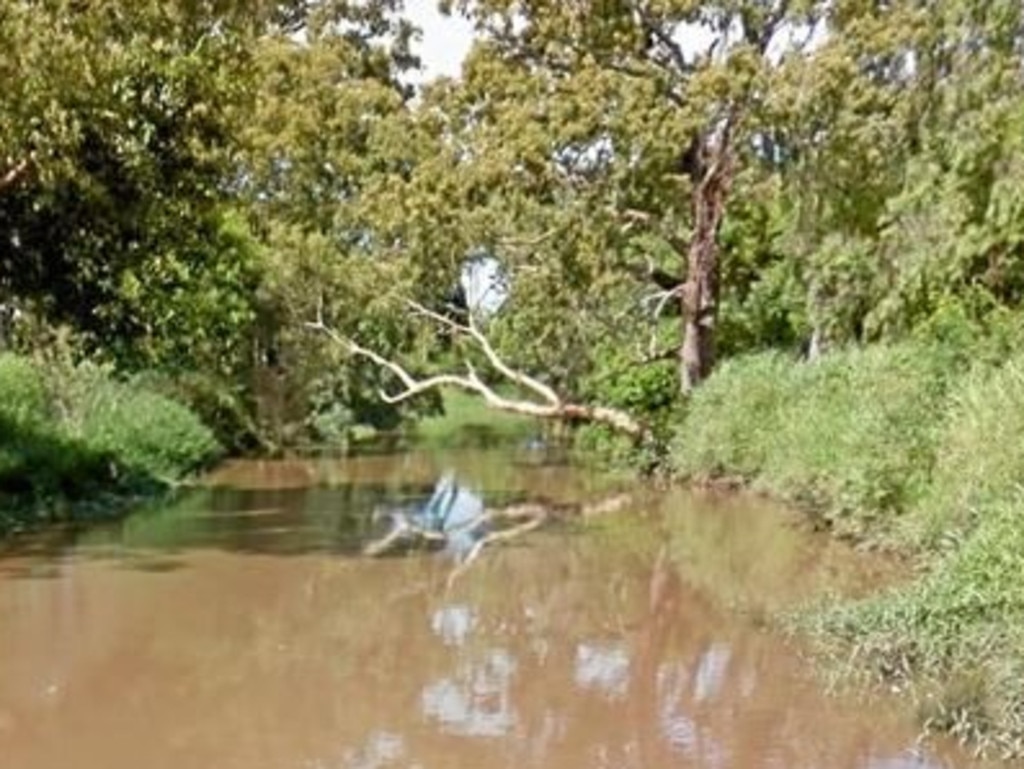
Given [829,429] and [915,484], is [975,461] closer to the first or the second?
[915,484]

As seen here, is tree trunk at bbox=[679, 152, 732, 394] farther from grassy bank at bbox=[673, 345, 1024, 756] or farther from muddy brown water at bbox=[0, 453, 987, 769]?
muddy brown water at bbox=[0, 453, 987, 769]

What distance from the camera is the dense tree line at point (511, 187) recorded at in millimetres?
15180

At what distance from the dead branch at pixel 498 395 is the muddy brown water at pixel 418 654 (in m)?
8.34

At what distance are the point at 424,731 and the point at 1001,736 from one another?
2816 mm

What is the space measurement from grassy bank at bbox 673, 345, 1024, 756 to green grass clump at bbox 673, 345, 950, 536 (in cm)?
2

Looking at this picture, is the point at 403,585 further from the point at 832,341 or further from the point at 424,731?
the point at 832,341

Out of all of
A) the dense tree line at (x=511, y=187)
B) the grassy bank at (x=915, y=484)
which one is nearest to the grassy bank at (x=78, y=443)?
the dense tree line at (x=511, y=187)

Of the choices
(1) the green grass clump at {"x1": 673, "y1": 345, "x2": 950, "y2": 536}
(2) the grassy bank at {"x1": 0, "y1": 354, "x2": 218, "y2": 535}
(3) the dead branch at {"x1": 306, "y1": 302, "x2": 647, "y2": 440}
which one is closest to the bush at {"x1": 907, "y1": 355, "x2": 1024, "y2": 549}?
(1) the green grass clump at {"x1": 673, "y1": 345, "x2": 950, "y2": 536}

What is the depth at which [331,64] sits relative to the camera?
1237 inches

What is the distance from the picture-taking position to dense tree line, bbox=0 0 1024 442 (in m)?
15.2

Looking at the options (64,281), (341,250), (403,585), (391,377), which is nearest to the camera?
(403,585)

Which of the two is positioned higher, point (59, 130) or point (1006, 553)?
point (59, 130)

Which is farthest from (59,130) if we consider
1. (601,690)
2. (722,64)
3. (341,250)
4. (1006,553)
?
(341,250)

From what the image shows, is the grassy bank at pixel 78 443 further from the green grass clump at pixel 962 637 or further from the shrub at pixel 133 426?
the green grass clump at pixel 962 637
